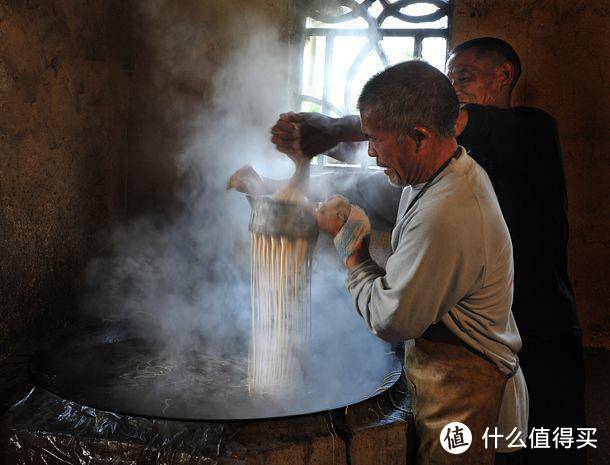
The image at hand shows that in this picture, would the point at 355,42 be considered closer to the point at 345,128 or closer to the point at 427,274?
the point at 345,128

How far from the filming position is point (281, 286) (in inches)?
120

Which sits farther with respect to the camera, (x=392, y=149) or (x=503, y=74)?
(x=503, y=74)

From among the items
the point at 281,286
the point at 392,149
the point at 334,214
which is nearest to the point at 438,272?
the point at 392,149

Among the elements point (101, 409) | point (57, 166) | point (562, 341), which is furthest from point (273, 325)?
point (57, 166)

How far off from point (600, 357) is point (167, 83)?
4700mm

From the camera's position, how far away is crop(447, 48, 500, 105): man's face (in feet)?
11.8

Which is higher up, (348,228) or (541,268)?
(348,228)

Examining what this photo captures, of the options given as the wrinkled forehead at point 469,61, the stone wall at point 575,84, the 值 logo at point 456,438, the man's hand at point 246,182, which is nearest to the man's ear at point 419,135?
the man's hand at point 246,182

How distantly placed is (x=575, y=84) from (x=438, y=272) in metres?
3.62

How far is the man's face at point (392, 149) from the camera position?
2.27m

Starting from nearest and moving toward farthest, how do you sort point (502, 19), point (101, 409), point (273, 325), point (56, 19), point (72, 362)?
point (101, 409)
point (273, 325)
point (72, 362)
point (56, 19)
point (502, 19)

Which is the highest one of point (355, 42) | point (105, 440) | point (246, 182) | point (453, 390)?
point (355, 42)

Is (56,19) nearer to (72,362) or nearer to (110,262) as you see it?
(110,262)

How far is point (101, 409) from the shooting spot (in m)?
2.63
